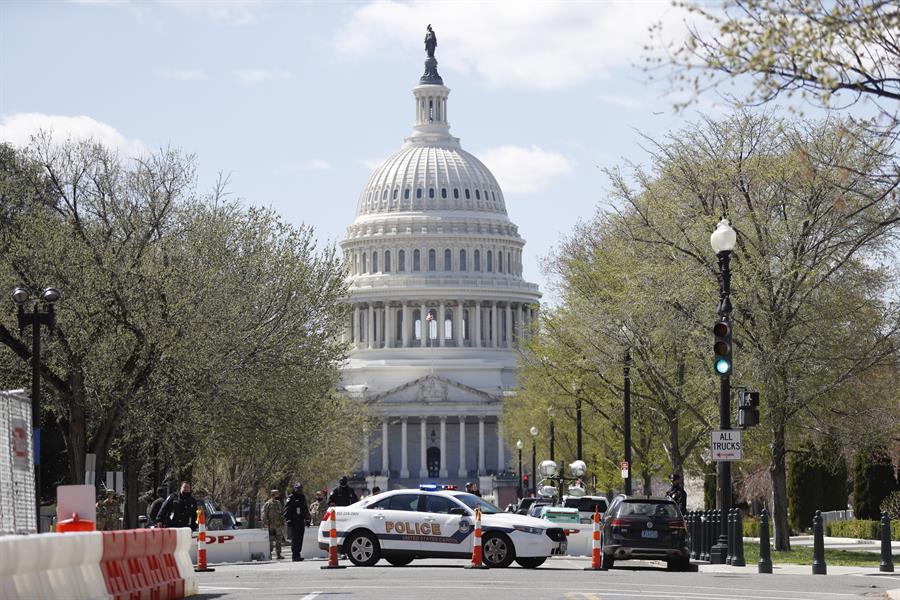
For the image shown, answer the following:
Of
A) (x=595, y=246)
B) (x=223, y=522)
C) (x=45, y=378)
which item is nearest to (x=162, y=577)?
(x=45, y=378)

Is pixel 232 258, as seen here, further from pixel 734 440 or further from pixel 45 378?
pixel 734 440

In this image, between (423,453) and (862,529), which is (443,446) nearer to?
(423,453)

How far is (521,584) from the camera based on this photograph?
84.1 feet

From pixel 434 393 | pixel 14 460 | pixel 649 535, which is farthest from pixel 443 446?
pixel 14 460

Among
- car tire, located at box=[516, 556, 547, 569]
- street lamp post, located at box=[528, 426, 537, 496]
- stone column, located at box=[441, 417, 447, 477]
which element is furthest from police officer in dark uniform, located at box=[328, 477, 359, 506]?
stone column, located at box=[441, 417, 447, 477]

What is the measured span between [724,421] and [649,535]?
2.46m

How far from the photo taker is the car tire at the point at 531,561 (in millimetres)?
32875

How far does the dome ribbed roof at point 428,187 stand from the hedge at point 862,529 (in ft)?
452

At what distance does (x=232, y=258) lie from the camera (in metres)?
51.2

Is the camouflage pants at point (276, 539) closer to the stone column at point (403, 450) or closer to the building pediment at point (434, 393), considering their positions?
the building pediment at point (434, 393)

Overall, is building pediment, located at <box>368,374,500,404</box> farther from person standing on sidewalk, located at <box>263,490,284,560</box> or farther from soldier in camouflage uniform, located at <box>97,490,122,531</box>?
soldier in camouflage uniform, located at <box>97,490,122,531</box>

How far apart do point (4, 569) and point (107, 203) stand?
33.7 meters

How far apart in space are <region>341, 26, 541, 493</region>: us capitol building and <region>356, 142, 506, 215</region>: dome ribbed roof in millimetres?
107

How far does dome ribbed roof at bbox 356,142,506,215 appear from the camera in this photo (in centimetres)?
19350
